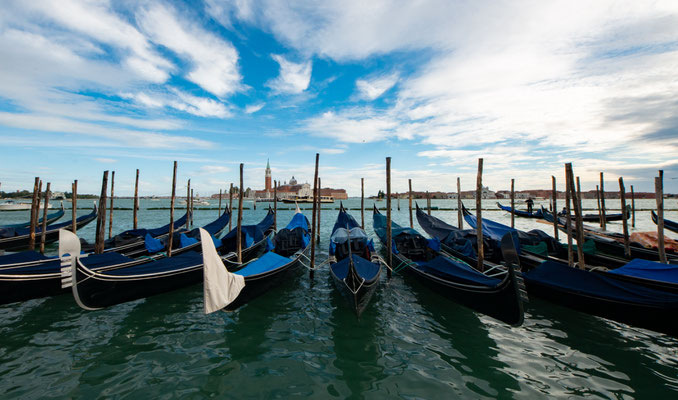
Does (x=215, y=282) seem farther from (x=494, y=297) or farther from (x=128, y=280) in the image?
(x=494, y=297)

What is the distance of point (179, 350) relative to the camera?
4.24 metres

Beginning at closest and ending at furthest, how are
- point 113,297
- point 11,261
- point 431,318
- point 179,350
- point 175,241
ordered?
point 179,350
point 113,297
point 431,318
point 11,261
point 175,241

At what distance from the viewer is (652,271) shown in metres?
5.39

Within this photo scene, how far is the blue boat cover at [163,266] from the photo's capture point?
542 centimetres

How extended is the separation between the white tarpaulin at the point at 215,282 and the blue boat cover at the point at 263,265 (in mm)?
1036

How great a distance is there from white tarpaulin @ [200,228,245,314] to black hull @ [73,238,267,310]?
2.37 meters

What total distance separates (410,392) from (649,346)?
4.16 metres

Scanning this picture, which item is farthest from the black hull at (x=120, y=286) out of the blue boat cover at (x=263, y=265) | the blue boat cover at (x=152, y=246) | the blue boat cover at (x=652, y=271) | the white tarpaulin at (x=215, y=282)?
the blue boat cover at (x=652, y=271)

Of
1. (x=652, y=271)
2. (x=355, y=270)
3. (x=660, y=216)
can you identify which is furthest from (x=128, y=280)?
(x=660, y=216)

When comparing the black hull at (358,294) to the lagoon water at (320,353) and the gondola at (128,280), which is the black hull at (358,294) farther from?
the gondola at (128,280)

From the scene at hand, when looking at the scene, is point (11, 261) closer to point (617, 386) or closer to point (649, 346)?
point (617, 386)

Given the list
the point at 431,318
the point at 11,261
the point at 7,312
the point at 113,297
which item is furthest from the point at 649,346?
the point at 11,261

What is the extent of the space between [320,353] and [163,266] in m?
4.26

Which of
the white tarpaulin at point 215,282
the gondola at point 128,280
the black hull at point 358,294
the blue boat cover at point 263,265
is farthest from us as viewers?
the blue boat cover at point 263,265
